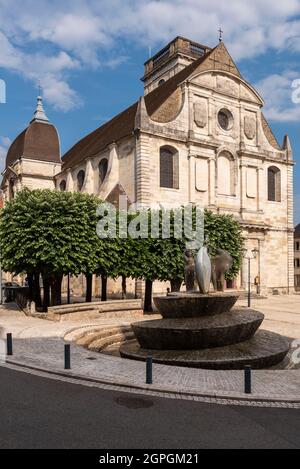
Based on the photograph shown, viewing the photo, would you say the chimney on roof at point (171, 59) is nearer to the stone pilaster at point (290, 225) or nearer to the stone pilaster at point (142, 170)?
the stone pilaster at point (290, 225)

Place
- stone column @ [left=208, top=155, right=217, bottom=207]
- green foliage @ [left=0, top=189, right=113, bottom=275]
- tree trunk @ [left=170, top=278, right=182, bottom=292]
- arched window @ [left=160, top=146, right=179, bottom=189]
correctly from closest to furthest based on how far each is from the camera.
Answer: green foliage @ [left=0, top=189, right=113, bottom=275]
tree trunk @ [left=170, top=278, right=182, bottom=292]
arched window @ [left=160, top=146, right=179, bottom=189]
stone column @ [left=208, top=155, right=217, bottom=207]

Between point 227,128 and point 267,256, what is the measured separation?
13929 millimetres

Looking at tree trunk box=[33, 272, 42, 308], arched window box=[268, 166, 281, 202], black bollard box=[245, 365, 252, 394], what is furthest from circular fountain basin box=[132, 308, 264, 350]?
arched window box=[268, 166, 281, 202]

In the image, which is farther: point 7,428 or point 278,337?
point 278,337

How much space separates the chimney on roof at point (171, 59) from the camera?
58.2 meters

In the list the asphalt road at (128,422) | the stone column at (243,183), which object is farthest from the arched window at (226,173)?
the asphalt road at (128,422)

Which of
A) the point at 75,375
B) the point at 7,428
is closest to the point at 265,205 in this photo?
the point at 75,375

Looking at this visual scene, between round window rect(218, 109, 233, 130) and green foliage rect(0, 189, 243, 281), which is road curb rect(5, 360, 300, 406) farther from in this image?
round window rect(218, 109, 233, 130)

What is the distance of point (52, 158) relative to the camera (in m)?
56.1

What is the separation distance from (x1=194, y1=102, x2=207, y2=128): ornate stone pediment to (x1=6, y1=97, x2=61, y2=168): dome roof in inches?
913

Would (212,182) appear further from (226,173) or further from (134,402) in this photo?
(134,402)

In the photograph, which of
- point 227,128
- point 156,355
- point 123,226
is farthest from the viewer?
point 227,128

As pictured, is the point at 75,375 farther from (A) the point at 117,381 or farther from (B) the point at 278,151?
(B) the point at 278,151

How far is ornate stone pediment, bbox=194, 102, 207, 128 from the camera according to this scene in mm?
40250
